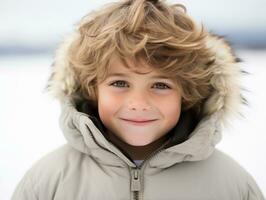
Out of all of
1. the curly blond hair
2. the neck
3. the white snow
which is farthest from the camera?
the white snow

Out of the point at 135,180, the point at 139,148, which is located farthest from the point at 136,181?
the point at 139,148

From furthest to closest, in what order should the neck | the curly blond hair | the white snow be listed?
the white snow → the neck → the curly blond hair

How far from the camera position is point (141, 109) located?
954 millimetres

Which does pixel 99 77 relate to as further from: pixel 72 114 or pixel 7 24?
pixel 7 24

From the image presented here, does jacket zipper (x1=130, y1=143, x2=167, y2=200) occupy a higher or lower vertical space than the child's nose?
lower

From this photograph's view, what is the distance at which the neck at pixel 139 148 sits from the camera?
1042mm

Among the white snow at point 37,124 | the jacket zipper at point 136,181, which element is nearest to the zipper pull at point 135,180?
the jacket zipper at point 136,181

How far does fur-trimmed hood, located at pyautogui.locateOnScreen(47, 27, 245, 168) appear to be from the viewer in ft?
3.21

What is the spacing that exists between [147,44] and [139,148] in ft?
0.79

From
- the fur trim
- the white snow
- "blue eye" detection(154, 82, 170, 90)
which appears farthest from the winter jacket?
the white snow

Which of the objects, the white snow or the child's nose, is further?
the white snow

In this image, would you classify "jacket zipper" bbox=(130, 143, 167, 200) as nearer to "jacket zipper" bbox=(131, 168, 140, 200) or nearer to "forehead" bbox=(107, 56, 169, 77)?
"jacket zipper" bbox=(131, 168, 140, 200)

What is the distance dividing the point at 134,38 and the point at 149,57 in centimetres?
5

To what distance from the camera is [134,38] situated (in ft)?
3.08
